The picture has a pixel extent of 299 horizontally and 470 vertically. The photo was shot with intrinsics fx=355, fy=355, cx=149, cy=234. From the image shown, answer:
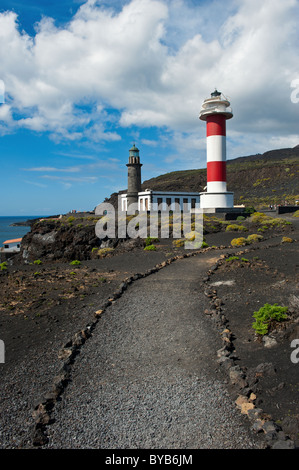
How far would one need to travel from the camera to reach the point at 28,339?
9.18m

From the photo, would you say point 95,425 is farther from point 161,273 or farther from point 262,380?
point 161,273

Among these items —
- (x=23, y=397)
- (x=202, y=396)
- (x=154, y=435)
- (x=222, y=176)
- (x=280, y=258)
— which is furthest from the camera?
(x=222, y=176)

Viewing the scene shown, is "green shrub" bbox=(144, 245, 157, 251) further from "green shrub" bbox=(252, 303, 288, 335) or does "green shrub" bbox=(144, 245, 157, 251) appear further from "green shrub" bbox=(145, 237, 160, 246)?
"green shrub" bbox=(252, 303, 288, 335)

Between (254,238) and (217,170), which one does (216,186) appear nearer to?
(217,170)

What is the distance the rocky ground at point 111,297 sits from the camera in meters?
5.87

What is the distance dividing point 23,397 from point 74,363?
1.26 metres

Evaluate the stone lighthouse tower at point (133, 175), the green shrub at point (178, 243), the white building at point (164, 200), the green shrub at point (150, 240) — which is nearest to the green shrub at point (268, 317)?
the green shrub at point (178, 243)

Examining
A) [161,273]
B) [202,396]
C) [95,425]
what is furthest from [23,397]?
[161,273]

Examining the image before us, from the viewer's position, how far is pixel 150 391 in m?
6.29

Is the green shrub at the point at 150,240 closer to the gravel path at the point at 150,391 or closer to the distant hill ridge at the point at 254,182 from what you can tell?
the gravel path at the point at 150,391

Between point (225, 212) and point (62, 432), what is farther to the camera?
point (225, 212)

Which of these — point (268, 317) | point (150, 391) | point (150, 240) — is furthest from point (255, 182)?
point (150, 391)

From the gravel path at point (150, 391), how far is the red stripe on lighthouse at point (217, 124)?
26.0 m

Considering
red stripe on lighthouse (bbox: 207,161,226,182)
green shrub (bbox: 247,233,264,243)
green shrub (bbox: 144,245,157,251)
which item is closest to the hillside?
red stripe on lighthouse (bbox: 207,161,226,182)
